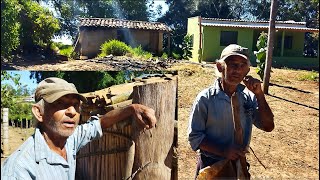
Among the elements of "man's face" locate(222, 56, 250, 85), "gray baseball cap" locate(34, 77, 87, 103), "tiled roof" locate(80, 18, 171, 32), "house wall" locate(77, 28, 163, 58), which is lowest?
"gray baseball cap" locate(34, 77, 87, 103)

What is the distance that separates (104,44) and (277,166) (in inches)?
61.7

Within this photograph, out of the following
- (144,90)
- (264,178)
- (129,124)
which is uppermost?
(144,90)

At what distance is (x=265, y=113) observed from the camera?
6.15 ft

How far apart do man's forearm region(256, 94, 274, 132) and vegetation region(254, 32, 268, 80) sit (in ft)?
1.32

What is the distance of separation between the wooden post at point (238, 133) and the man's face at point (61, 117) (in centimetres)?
63

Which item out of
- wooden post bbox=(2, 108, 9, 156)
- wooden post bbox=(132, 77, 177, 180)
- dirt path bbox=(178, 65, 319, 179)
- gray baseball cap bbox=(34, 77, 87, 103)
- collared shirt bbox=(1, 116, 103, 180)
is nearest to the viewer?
collared shirt bbox=(1, 116, 103, 180)

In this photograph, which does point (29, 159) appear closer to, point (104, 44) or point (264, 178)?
point (104, 44)

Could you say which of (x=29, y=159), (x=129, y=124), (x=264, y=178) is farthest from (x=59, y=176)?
(x=264, y=178)

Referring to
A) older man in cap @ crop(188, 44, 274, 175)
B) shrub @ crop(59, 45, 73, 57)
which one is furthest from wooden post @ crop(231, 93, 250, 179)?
shrub @ crop(59, 45, 73, 57)

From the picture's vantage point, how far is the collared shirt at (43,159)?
4.83 ft

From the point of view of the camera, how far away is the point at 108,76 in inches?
94.5

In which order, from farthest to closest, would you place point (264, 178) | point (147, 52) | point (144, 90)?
point (264, 178) → point (147, 52) → point (144, 90)

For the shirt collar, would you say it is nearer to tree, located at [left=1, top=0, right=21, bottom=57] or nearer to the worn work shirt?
the worn work shirt

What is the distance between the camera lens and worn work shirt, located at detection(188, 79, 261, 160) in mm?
1866
